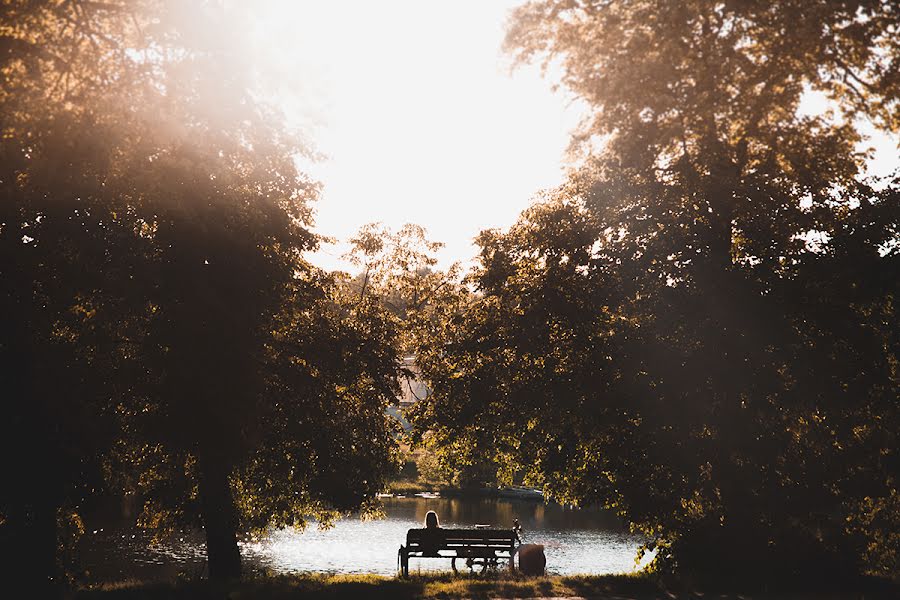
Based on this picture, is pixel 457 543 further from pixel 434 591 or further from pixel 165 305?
pixel 165 305

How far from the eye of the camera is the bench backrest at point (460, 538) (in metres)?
20.1

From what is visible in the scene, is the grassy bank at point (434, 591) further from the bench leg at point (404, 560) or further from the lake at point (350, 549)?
the lake at point (350, 549)

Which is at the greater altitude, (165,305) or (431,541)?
(165,305)

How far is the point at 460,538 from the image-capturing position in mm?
20750

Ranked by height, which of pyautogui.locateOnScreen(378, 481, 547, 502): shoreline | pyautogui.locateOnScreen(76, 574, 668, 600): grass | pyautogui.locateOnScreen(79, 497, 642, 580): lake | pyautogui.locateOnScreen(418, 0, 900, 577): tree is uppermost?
pyautogui.locateOnScreen(418, 0, 900, 577): tree

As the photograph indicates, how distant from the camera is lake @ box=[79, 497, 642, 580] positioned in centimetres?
2597

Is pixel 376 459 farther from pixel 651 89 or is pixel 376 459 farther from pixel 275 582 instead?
pixel 651 89

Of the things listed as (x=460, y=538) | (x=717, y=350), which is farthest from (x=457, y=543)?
(x=717, y=350)

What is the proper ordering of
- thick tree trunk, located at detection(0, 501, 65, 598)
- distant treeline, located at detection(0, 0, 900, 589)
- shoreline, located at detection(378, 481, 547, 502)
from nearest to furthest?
1. distant treeline, located at detection(0, 0, 900, 589)
2. thick tree trunk, located at detection(0, 501, 65, 598)
3. shoreline, located at detection(378, 481, 547, 502)

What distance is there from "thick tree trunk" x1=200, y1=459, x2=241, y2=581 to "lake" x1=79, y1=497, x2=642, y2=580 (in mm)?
2287

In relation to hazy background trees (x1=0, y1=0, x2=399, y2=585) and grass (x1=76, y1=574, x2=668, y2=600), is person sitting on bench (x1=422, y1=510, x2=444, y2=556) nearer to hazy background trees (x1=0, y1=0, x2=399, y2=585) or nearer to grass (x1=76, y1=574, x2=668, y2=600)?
hazy background trees (x1=0, y1=0, x2=399, y2=585)

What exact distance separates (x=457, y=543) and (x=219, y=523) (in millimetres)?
5996

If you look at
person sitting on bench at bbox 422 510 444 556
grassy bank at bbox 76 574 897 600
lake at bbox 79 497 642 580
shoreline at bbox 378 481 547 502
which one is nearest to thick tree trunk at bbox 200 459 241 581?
lake at bbox 79 497 642 580

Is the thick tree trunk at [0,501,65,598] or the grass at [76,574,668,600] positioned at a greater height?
the thick tree trunk at [0,501,65,598]
